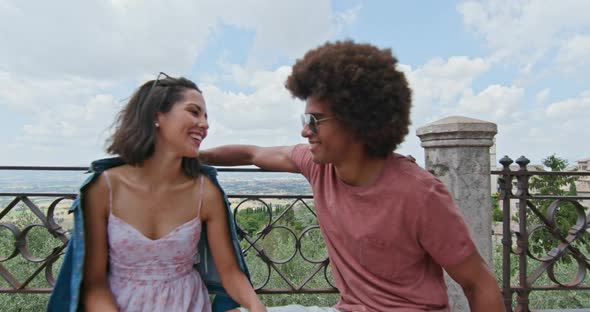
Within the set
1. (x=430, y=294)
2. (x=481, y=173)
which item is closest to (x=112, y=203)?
(x=430, y=294)

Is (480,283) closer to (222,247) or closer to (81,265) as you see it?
(222,247)

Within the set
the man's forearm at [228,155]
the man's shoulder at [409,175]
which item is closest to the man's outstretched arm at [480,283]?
the man's shoulder at [409,175]

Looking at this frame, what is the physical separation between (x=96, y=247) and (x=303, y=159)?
3.66 ft

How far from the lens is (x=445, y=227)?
158 cm

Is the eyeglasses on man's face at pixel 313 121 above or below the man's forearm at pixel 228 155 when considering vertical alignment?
above

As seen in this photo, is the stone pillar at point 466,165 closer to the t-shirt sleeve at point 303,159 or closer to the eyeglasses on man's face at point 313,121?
the t-shirt sleeve at point 303,159

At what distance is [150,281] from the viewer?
1.85 meters

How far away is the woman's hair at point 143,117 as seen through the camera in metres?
1.80

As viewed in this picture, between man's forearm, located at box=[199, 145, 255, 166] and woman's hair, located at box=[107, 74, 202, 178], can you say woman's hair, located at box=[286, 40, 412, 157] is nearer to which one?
woman's hair, located at box=[107, 74, 202, 178]

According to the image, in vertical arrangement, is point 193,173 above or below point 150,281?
above

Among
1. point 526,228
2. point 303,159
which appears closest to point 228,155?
point 303,159

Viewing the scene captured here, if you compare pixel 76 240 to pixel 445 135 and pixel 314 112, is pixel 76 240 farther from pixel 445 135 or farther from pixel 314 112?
pixel 445 135

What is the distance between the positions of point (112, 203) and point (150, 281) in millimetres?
418

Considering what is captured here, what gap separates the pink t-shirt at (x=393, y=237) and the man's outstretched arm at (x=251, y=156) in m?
0.45
